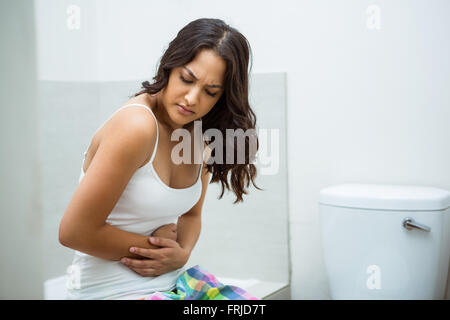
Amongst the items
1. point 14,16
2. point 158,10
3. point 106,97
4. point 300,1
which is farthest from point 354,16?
point 14,16

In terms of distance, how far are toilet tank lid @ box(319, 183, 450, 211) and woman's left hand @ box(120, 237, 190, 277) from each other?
570 millimetres

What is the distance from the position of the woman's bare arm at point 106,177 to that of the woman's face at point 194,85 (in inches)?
2.4

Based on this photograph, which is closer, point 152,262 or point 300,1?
point 152,262

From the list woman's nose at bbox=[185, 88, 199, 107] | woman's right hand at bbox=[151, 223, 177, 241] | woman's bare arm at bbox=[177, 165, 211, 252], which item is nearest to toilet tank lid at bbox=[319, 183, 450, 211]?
woman's bare arm at bbox=[177, 165, 211, 252]

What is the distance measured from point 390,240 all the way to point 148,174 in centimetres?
76

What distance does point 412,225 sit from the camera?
124 cm

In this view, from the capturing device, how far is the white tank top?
845 mm

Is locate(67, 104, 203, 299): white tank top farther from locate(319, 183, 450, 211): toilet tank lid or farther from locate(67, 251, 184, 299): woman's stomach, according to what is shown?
locate(319, 183, 450, 211): toilet tank lid

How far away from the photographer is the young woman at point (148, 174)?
0.77 metres

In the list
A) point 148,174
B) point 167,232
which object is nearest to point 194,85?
point 148,174

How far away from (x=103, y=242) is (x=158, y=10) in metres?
1.03

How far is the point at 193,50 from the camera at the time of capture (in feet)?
2.70
